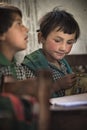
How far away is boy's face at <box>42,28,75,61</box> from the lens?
163 cm

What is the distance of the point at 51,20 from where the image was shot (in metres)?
1.69

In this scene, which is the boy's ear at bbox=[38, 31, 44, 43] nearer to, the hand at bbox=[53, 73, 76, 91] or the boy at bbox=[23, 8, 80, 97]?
Answer: the boy at bbox=[23, 8, 80, 97]

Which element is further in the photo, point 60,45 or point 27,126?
point 60,45

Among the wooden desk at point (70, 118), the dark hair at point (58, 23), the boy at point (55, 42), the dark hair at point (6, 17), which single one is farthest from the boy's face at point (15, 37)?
the wooden desk at point (70, 118)

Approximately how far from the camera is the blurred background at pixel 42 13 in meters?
1.90

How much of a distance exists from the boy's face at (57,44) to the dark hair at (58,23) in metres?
0.03

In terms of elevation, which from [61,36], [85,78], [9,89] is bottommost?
[85,78]

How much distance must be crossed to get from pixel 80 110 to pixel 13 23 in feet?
2.04

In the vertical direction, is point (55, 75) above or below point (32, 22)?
below

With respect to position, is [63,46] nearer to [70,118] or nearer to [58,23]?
[58,23]

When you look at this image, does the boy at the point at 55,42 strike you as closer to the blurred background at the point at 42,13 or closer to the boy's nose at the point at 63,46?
the boy's nose at the point at 63,46

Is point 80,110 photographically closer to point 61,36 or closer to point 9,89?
point 9,89

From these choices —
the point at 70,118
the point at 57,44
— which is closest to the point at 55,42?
the point at 57,44

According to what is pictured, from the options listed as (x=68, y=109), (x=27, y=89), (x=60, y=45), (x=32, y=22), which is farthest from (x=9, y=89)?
(x=32, y=22)
